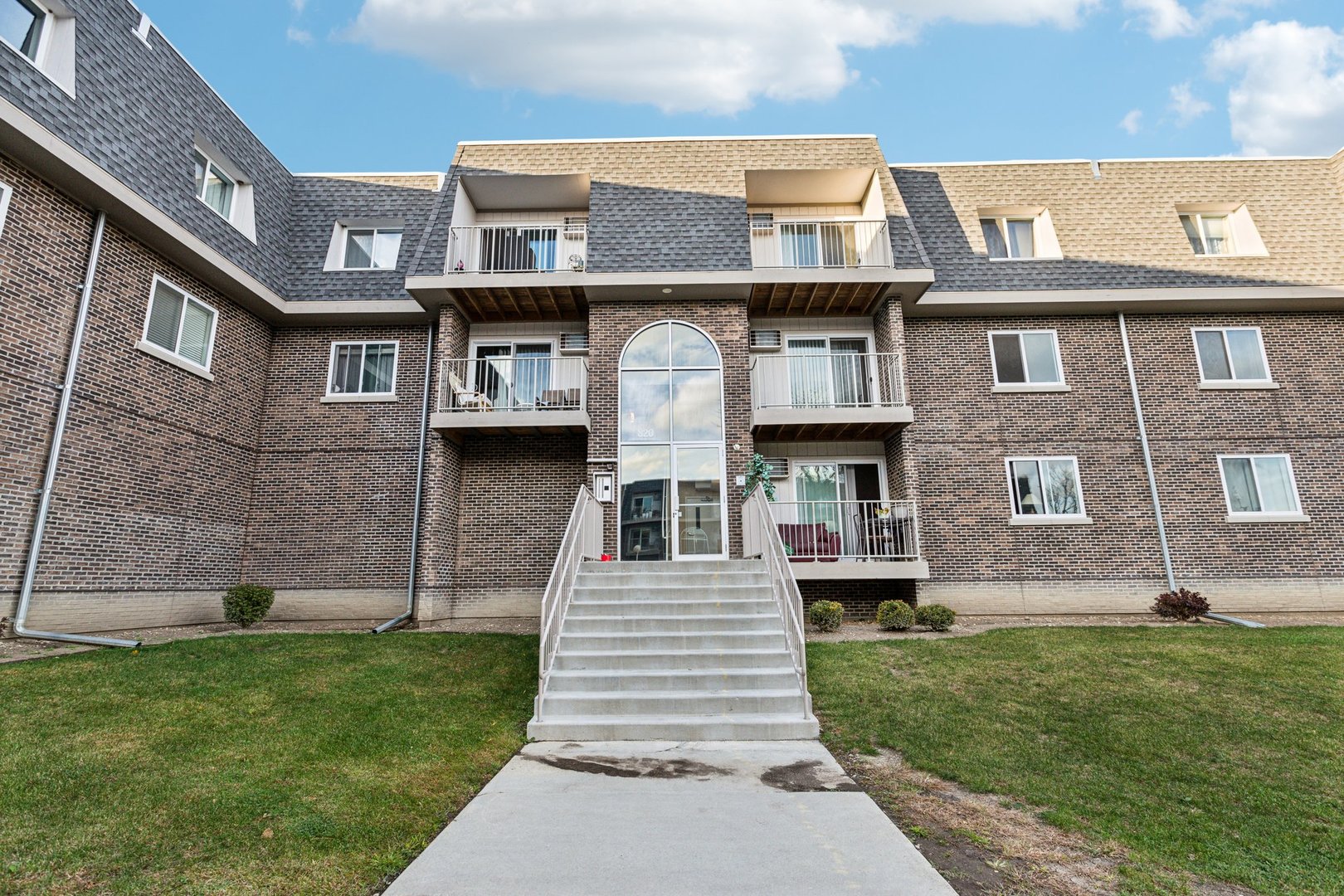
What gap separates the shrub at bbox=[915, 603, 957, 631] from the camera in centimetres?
1006

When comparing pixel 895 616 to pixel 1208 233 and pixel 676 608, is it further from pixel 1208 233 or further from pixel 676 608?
pixel 1208 233

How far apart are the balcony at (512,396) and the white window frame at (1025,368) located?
8.10 m

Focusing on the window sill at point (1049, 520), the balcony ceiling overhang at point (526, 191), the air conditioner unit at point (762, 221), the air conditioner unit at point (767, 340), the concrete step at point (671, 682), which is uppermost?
the balcony ceiling overhang at point (526, 191)

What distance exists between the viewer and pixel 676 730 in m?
5.95

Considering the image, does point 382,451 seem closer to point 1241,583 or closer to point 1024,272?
point 1024,272

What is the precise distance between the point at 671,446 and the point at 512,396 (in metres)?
3.28

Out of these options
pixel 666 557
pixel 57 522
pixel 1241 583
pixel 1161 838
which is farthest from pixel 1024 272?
pixel 57 522

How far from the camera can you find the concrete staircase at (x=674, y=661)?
597 cm

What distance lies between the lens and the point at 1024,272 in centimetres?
1291

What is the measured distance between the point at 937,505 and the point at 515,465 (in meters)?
8.20

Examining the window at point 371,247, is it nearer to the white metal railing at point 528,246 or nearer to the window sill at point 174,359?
the white metal railing at point 528,246

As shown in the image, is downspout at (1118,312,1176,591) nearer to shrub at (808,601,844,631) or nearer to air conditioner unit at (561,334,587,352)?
shrub at (808,601,844,631)

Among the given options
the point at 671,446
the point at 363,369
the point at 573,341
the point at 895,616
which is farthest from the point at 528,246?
the point at 895,616

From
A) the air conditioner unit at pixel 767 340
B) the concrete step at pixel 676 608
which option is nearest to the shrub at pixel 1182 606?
the concrete step at pixel 676 608
